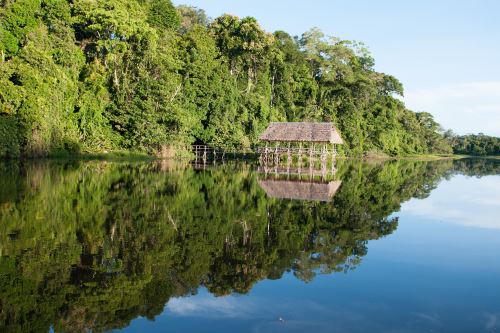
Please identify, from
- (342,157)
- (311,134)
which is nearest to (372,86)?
(342,157)

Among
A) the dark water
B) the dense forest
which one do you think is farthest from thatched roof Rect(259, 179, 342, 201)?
the dense forest

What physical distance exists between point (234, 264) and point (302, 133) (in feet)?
113

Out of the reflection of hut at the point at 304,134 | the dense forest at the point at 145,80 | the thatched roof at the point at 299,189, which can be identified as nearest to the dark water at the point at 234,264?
the thatched roof at the point at 299,189

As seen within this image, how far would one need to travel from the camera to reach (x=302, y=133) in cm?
4372

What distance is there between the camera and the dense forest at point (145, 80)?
34.8m

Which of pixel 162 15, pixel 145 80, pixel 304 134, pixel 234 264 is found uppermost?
pixel 162 15

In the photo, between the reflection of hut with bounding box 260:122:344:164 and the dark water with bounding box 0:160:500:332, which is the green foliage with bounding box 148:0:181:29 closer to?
the reflection of hut with bounding box 260:122:344:164

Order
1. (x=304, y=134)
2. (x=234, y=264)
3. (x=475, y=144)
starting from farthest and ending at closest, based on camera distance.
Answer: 1. (x=475, y=144)
2. (x=304, y=134)
3. (x=234, y=264)

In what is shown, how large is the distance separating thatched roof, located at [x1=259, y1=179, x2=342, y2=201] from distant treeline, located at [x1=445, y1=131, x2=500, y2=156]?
9627 centimetres

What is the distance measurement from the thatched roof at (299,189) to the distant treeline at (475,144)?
9627 centimetres

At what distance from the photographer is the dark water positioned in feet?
24.0

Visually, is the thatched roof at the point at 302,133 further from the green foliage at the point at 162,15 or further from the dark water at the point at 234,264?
the dark water at the point at 234,264

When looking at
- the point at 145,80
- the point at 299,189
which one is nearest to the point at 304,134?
the point at 145,80

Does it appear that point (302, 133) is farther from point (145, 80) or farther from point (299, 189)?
point (299, 189)
